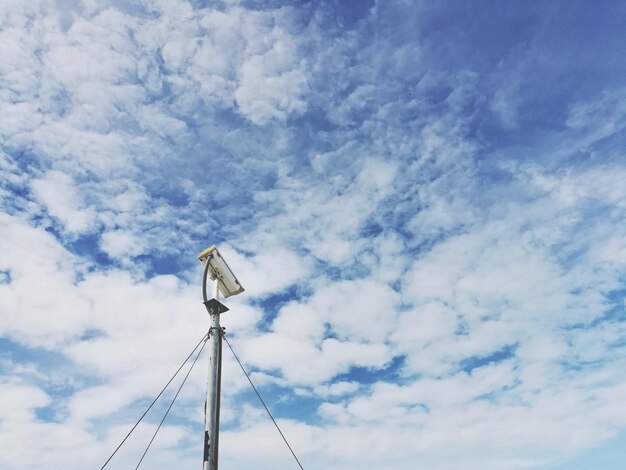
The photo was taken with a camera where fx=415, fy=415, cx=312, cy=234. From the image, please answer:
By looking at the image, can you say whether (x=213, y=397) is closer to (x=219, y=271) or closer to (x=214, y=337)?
(x=214, y=337)

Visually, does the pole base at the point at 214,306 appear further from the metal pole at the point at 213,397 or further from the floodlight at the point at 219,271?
the floodlight at the point at 219,271

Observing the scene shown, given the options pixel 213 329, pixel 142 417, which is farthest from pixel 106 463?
pixel 213 329

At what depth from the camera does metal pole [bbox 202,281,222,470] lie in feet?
22.4

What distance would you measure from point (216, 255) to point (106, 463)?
440 centimetres

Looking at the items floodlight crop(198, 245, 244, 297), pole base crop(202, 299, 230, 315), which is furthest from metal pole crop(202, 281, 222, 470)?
floodlight crop(198, 245, 244, 297)

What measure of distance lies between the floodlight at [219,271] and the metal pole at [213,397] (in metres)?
0.37

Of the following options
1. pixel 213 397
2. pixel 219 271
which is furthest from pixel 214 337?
pixel 219 271

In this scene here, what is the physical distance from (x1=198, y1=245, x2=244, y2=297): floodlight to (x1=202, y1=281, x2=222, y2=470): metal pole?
0.37 m

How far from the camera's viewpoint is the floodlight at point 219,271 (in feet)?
27.3

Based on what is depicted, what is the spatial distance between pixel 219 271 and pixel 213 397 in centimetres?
237

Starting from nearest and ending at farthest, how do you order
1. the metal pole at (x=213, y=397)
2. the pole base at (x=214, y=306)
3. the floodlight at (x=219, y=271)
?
1. the metal pole at (x=213, y=397)
2. the pole base at (x=214, y=306)
3. the floodlight at (x=219, y=271)

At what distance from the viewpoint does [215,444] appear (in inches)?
273

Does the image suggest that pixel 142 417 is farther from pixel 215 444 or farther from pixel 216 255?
pixel 216 255

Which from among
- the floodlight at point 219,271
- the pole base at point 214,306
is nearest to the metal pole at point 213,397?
the pole base at point 214,306
